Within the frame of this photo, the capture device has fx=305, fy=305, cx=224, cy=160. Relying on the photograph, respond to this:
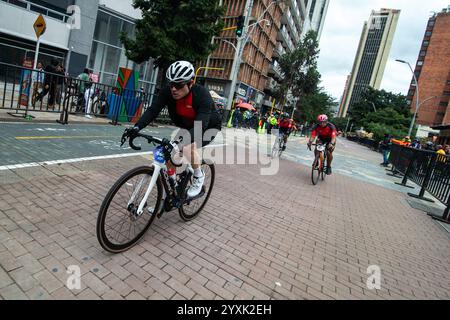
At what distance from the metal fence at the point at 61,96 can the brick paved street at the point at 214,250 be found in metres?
4.74

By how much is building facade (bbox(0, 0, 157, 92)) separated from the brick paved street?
672 inches

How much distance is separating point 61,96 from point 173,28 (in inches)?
312

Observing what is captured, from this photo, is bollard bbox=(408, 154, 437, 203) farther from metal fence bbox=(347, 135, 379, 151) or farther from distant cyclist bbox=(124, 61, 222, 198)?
metal fence bbox=(347, 135, 379, 151)

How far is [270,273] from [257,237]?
0.94 metres

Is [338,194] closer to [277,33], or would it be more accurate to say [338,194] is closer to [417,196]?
[417,196]

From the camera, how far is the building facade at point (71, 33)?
18062mm

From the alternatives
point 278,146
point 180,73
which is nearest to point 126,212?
point 180,73

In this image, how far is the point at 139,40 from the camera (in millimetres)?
16562

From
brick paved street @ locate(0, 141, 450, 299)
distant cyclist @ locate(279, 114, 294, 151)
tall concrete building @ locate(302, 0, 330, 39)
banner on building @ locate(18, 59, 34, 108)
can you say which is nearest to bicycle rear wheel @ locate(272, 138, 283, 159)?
distant cyclist @ locate(279, 114, 294, 151)

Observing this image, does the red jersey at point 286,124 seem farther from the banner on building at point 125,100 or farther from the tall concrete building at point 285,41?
the tall concrete building at point 285,41

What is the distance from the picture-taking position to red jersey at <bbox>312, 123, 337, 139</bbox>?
922 centimetres

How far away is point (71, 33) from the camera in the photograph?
20.7m

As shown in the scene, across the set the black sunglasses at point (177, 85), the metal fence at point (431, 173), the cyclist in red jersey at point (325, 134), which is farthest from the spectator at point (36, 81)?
the metal fence at point (431, 173)

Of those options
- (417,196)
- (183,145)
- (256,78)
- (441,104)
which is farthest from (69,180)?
Result: (441,104)
